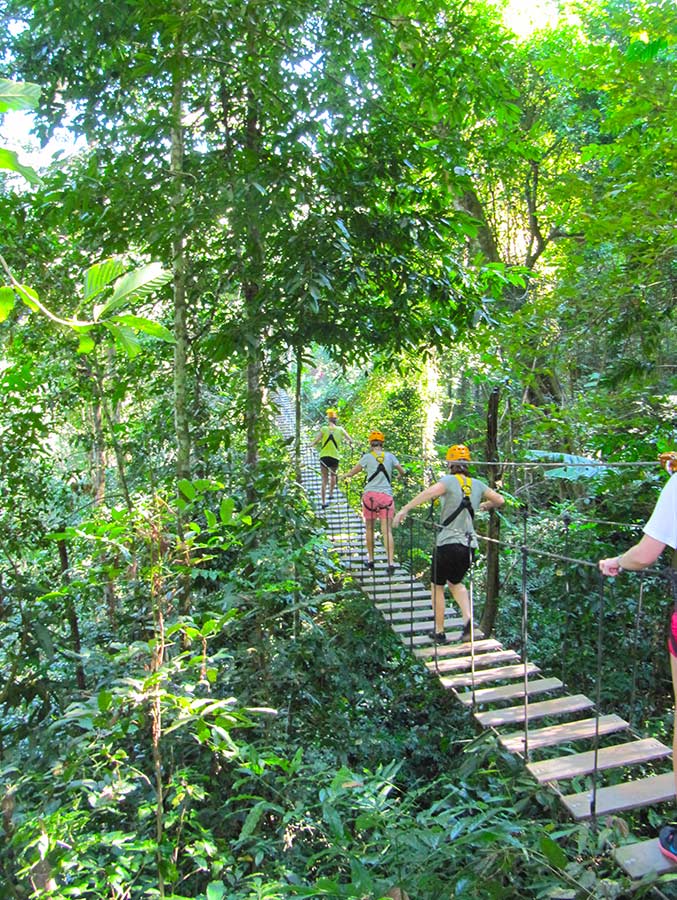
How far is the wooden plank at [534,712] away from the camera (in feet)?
8.84

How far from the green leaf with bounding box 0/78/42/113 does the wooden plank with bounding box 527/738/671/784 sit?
100 inches

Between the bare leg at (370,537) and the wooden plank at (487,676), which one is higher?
the bare leg at (370,537)

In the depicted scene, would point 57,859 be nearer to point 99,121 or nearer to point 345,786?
point 345,786

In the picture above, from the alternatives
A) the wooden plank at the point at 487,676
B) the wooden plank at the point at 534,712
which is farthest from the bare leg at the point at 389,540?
the wooden plank at the point at 534,712

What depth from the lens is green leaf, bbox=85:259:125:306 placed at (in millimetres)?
647

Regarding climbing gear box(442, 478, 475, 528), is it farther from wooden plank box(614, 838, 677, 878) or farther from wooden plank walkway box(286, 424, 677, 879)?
wooden plank box(614, 838, 677, 878)

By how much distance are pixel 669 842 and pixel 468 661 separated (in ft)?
4.76

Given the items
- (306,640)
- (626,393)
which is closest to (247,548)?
(306,640)

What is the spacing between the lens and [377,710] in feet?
13.9

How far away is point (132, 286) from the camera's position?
65 centimetres

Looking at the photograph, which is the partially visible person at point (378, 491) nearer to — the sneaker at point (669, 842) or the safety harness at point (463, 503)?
the safety harness at point (463, 503)

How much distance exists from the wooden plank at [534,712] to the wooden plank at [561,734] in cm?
6

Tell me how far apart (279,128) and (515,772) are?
3.24 m

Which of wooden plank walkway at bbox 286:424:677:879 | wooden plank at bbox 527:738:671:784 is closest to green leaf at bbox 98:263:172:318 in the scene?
wooden plank walkway at bbox 286:424:677:879
